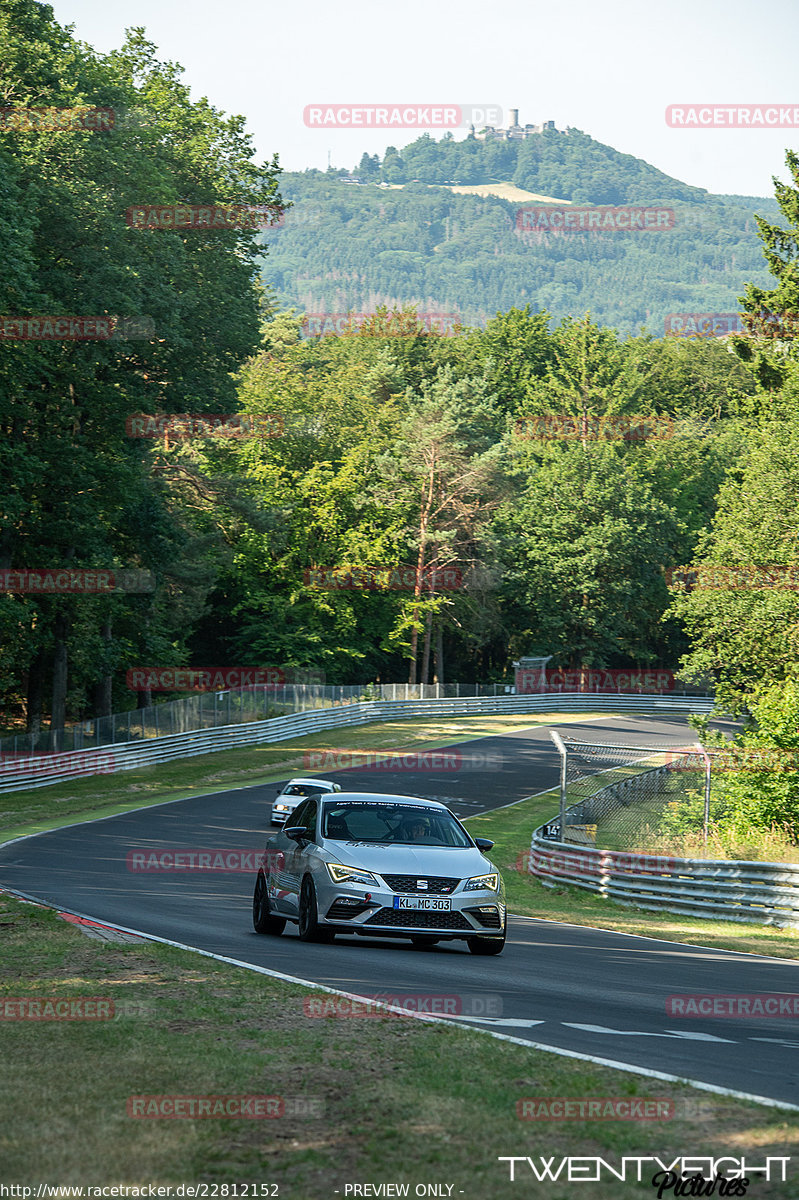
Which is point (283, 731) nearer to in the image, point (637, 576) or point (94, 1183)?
point (637, 576)

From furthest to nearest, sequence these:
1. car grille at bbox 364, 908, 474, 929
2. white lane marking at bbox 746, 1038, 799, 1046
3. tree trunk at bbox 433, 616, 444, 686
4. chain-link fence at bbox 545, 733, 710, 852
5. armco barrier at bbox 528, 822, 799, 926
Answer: tree trunk at bbox 433, 616, 444, 686
chain-link fence at bbox 545, 733, 710, 852
armco barrier at bbox 528, 822, 799, 926
car grille at bbox 364, 908, 474, 929
white lane marking at bbox 746, 1038, 799, 1046

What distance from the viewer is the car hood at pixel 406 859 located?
12.9m

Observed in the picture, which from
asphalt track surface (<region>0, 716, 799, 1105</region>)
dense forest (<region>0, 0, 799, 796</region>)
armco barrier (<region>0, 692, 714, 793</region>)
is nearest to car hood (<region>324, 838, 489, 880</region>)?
asphalt track surface (<region>0, 716, 799, 1105</region>)

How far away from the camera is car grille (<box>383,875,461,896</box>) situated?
502 inches

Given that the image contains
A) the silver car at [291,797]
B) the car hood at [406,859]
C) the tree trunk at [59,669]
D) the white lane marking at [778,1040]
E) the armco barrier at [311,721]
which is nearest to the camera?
the white lane marking at [778,1040]

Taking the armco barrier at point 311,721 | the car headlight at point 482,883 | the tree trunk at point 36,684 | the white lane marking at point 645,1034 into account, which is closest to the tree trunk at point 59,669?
the armco barrier at point 311,721

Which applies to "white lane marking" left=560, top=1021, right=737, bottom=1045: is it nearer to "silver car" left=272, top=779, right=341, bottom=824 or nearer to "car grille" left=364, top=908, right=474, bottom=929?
"car grille" left=364, top=908, right=474, bottom=929

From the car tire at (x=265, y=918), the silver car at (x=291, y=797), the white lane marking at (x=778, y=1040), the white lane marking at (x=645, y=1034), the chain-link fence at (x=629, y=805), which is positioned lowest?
the silver car at (x=291, y=797)

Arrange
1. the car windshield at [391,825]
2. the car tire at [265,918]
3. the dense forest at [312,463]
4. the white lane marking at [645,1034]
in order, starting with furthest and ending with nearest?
the dense forest at [312,463], the car tire at [265,918], the car windshield at [391,825], the white lane marking at [645,1034]

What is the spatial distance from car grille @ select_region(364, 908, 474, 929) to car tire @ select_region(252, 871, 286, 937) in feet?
6.19

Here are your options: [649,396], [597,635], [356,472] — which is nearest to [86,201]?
[356,472]

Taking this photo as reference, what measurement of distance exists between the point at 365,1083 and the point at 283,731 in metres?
50.6

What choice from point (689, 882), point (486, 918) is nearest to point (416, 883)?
point (486, 918)

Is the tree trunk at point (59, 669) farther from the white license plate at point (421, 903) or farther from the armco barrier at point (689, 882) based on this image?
the white license plate at point (421, 903)
